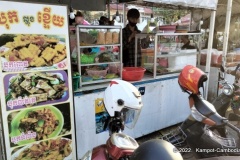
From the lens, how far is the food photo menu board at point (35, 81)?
6.53ft

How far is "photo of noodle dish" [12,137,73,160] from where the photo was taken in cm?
222

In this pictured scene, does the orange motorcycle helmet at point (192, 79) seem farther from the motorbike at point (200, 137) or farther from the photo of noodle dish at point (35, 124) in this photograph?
the photo of noodle dish at point (35, 124)

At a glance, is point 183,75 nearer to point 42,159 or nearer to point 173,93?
point 173,93

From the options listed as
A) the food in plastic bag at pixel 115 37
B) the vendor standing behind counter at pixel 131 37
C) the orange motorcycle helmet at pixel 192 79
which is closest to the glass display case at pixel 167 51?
the vendor standing behind counter at pixel 131 37

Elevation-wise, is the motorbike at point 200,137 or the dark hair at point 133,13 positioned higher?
the dark hair at point 133,13

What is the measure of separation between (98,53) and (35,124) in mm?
1302

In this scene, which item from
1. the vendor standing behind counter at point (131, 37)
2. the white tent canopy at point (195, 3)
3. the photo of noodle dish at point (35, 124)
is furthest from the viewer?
the vendor standing behind counter at point (131, 37)

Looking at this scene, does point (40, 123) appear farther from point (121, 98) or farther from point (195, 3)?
point (195, 3)

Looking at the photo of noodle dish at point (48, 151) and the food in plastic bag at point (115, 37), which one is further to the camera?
the food in plastic bag at point (115, 37)

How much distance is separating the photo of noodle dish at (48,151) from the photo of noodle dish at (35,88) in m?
0.47

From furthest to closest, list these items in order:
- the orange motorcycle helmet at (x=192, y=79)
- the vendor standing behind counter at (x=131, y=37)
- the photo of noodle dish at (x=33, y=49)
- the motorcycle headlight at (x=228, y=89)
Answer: the vendor standing behind counter at (x=131, y=37), the motorcycle headlight at (x=228, y=89), the orange motorcycle helmet at (x=192, y=79), the photo of noodle dish at (x=33, y=49)

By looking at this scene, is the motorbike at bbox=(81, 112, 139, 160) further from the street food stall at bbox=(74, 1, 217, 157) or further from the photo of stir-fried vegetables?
the photo of stir-fried vegetables

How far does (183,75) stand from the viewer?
7.73ft

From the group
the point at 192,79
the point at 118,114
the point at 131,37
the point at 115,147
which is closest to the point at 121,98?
the point at 118,114
